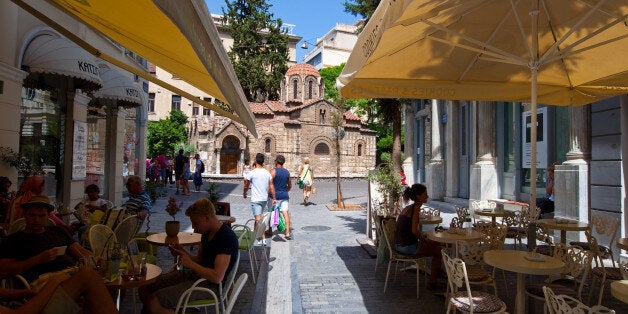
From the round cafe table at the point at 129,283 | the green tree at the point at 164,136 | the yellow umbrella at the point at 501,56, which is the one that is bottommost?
the round cafe table at the point at 129,283

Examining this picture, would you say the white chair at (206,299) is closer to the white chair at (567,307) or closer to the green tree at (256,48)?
the white chair at (567,307)

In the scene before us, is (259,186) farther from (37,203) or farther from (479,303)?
(479,303)

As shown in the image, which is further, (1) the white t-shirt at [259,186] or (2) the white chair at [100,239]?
(1) the white t-shirt at [259,186]

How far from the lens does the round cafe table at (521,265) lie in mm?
3559

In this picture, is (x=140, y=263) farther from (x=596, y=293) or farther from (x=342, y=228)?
(x=342, y=228)

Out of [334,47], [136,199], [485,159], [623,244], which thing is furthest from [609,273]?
[334,47]

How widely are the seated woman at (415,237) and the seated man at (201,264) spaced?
102 inches

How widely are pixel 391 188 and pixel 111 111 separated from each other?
369 inches

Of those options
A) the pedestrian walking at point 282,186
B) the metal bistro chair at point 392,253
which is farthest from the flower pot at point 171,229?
the pedestrian walking at point 282,186

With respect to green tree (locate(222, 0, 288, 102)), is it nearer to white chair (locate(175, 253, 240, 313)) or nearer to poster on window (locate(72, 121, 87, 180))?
poster on window (locate(72, 121, 87, 180))

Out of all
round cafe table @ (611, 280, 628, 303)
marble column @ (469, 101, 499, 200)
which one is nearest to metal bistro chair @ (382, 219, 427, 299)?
round cafe table @ (611, 280, 628, 303)

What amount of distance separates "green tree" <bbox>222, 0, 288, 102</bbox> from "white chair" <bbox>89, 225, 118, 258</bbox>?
41.8 metres

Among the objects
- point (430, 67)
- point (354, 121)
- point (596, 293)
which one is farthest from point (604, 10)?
point (354, 121)

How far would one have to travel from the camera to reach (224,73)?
10.1 ft
